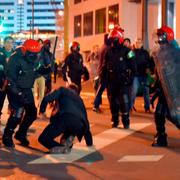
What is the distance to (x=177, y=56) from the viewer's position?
9.81m

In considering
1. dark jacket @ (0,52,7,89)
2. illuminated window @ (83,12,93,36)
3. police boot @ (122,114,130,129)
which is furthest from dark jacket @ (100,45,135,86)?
illuminated window @ (83,12,93,36)

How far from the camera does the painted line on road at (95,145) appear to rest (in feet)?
29.9

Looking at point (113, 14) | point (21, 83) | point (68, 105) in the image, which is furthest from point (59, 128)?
point (113, 14)

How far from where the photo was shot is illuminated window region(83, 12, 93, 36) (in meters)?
53.5

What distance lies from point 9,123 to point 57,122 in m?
1.18

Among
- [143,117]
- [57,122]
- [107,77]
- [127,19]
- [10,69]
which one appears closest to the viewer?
[57,122]

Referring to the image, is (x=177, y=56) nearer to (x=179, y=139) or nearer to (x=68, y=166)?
(x=179, y=139)

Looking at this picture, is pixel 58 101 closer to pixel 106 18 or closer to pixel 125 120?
pixel 125 120

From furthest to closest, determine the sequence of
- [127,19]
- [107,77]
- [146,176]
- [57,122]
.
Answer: [127,19]
[107,77]
[57,122]
[146,176]

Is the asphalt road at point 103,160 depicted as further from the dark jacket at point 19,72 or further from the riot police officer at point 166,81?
the dark jacket at point 19,72

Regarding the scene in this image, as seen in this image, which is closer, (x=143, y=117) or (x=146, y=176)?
(x=146, y=176)

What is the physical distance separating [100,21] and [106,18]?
223 cm

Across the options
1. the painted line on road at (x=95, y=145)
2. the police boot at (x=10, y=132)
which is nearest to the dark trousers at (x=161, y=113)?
the painted line on road at (x=95, y=145)

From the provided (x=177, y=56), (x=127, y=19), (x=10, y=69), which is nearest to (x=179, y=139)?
(x=177, y=56)
